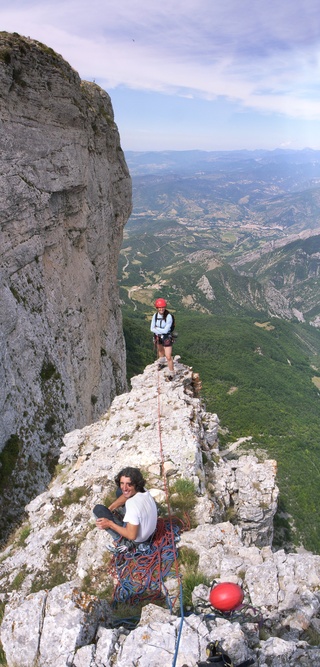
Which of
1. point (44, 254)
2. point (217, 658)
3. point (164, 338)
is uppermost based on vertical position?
point (44, 254)

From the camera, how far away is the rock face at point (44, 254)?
68.9ft

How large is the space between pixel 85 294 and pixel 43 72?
16699 mm

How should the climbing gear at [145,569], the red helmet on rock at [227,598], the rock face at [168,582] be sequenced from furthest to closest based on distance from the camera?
the climbing gear at [145,569] → the red helmet on rock at [227,598] → the rock face at [168,582]

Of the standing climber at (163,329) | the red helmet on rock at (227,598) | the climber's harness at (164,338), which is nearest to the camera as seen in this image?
the red helmet on rock at (227,598)

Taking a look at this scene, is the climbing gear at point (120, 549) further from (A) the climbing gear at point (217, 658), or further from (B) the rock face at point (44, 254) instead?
(B) the rock face at point (44, 254)

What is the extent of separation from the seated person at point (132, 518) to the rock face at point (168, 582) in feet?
2.30

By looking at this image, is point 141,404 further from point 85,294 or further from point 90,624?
point 85,294

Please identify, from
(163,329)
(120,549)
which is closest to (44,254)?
(163,329)

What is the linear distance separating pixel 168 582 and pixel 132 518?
4.98 ft

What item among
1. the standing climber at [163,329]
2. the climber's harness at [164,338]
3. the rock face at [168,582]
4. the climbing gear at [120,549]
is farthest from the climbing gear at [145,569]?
the climber's harness at [164,338]

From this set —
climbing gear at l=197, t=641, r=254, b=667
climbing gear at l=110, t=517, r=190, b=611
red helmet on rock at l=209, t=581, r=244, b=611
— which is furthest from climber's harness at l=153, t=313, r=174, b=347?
climbing gear at l=197, t=641, r=254, b=667

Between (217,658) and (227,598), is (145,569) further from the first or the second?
(217,658)

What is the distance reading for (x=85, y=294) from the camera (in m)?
34.1

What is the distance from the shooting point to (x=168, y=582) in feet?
25.5
